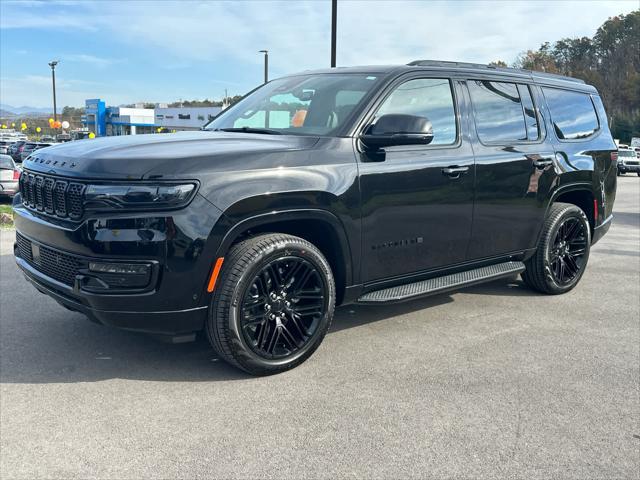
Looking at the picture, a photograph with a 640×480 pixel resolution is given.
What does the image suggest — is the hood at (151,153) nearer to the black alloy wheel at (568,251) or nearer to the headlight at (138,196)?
the headlight at (138,196)

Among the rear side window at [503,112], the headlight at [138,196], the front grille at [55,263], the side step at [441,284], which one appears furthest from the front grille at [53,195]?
the rear side window at [503,112]

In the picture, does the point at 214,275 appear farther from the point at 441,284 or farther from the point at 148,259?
the point at 441,284

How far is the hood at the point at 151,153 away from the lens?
10.5ft

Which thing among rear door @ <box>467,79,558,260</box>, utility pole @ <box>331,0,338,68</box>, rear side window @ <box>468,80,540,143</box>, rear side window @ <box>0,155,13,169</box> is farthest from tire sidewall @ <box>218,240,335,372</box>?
utility pole @ <box>331,0,338,68</box>

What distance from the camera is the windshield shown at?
413cm

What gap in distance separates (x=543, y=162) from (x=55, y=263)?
390cm

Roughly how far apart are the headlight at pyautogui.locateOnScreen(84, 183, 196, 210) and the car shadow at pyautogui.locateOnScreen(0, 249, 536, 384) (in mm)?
1108

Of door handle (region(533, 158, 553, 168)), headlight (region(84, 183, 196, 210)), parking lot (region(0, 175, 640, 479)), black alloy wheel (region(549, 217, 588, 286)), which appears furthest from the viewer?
black alloy wheel (region(549, 217, 588, 286))

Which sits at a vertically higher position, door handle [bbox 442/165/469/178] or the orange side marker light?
door handle [bbox 442/165/469/178]

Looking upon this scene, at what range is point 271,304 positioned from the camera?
364 cm

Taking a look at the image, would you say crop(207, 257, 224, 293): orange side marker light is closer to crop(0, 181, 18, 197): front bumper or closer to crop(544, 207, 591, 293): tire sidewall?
crop(544, 207, 591, 293): tire sidewall

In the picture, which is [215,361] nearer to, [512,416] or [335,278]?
[335,278]

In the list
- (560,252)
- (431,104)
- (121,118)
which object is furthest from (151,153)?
(121,118)

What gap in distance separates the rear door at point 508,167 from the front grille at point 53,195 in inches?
111
